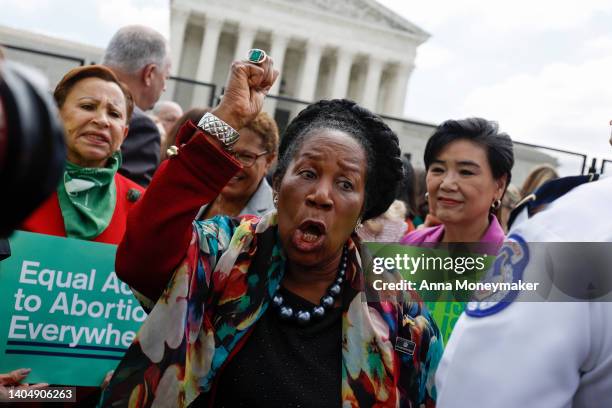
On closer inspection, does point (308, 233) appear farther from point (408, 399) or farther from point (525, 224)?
point (525, 224)

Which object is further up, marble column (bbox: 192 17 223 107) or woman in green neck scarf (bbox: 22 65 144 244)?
marble column (bbox: 192 17 223 107)

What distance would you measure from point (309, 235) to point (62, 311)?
50.3 inches

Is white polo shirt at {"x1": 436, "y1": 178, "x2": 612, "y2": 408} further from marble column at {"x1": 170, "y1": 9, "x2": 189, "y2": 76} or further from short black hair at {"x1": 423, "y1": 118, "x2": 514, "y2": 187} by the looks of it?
marble column at {"x1": 170, "y1": 9, "x2": 189, "y2": 76}

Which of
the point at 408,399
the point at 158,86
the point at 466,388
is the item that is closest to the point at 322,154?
the point at 408,399

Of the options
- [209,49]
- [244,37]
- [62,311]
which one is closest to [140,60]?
[62,311]

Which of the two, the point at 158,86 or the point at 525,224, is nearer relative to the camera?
the point at 525,224

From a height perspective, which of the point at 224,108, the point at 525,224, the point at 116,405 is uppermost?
the point at 224,108

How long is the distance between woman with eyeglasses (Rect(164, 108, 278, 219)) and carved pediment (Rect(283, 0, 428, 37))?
48.3 meters

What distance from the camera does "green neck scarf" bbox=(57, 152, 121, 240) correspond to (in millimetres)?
2752

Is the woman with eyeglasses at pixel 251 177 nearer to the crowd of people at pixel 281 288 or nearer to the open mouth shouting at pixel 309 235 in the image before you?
the crowd of people at pixel 281 288

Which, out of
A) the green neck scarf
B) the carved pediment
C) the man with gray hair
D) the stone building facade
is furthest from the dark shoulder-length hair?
the carved pediment

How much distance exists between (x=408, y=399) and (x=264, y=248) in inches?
28.0

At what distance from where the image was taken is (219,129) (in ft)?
5.71

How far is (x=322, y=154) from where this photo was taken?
2133 mm
